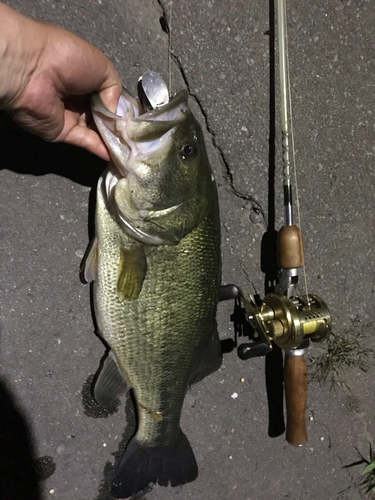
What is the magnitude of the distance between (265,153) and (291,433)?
1548mm

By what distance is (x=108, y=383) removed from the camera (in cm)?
167

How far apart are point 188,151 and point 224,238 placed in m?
0.75

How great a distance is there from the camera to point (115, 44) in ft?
5.56

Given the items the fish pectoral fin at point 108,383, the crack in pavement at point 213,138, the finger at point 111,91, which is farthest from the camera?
the crack in pavement at point 213,138

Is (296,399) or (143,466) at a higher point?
(296,399)

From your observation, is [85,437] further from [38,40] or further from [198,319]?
[38,40]

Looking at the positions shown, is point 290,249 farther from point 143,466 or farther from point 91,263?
point 143,466

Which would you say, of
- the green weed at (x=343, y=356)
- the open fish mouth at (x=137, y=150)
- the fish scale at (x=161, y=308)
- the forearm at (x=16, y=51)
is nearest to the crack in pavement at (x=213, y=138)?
the open fish mouth at (x=137, y=150)

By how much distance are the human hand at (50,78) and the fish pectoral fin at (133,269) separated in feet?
1.59

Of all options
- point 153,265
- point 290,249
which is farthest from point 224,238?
point 153,265

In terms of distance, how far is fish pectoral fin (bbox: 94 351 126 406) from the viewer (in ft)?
5.43

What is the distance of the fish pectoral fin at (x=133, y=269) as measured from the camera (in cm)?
143

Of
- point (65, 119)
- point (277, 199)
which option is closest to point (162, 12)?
point (65, 119)

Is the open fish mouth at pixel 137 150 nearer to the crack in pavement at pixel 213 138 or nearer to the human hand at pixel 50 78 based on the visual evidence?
the human hand at pixel 50 78
